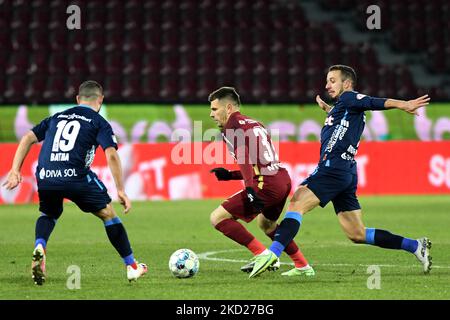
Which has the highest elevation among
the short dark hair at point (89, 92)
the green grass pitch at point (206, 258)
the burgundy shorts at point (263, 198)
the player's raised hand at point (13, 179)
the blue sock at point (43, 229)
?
the short dark hair at point (89, 92)

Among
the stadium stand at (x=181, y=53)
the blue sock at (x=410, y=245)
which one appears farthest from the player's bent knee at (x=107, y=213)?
the stadium stand at (x=181, y=53)

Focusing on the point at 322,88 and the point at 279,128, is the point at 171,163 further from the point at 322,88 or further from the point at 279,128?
the point at 322,88

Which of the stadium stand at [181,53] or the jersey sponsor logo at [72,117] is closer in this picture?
the jersey sponsor logo at [72,117]

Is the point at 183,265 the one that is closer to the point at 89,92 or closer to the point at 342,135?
the point at 89,92

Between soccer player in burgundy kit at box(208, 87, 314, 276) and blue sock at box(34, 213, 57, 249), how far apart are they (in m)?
1.54

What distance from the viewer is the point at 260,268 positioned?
8.27 metres

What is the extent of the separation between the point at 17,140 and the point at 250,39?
8.12 metres

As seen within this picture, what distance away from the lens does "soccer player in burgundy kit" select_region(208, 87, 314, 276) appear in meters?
9.02

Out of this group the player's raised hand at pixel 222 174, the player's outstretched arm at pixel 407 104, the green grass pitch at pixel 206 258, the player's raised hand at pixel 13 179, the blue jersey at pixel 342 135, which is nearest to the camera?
the green grass pitch at pixel 206 258

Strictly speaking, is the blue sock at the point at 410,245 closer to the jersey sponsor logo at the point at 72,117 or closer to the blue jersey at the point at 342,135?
the blue jersey at the point at 342,135

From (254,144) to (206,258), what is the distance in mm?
1994

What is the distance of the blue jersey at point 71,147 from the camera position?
27.5 feet

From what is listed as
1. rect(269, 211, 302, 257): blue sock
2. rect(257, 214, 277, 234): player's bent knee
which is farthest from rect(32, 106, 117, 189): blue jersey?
rect(257, 214, 277, 234): player's bent knee

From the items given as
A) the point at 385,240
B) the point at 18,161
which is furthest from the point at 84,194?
the point at 385,240
